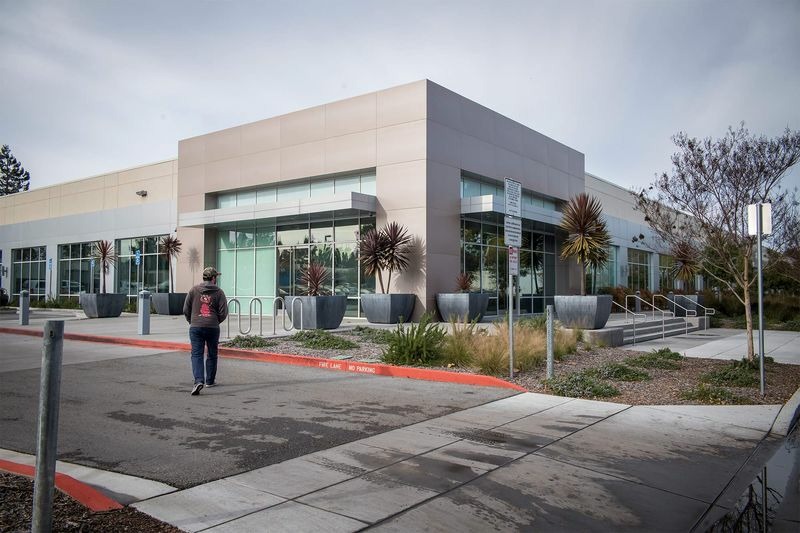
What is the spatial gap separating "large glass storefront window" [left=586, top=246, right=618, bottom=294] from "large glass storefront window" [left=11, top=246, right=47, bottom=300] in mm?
36613

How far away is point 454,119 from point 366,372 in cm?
1413

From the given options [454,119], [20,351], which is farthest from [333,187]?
[20,351]

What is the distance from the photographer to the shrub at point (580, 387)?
8.75m

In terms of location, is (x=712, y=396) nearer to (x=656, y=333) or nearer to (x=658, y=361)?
(x=658, y=361)

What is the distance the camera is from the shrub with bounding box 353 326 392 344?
1449 cm

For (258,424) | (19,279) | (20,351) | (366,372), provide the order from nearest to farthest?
(258,424) < (366,372) < (20,351) < (19,279)

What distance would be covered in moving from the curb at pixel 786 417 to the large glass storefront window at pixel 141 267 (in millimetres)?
29571

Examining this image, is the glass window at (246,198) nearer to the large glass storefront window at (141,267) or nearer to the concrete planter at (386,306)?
the large glass storefront window at (141,267)

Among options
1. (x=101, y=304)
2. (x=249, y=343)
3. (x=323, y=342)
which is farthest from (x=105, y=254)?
(x=323, y=342)

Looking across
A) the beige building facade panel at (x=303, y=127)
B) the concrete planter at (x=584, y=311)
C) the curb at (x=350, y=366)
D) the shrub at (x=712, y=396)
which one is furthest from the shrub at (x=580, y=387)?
the beige building facade panel at (x=303, y=127)

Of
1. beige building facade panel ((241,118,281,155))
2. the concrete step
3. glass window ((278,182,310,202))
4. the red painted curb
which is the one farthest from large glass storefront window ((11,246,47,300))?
the red painted curb

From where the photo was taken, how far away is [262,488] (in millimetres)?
4637

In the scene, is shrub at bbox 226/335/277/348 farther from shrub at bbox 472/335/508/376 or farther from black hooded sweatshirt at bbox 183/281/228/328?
shrub at bbox 472/335/508/376

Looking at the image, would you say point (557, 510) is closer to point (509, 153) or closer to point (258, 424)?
point (258, 424)
